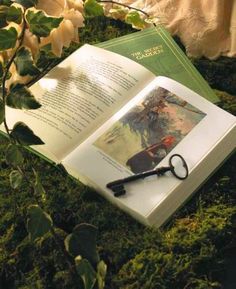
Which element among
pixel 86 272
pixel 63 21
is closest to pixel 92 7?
pixel 63 21

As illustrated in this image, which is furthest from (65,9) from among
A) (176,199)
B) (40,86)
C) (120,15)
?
(176,199)

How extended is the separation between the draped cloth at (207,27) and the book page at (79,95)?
205mm

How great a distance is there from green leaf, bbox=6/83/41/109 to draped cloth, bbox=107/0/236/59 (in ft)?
1.73

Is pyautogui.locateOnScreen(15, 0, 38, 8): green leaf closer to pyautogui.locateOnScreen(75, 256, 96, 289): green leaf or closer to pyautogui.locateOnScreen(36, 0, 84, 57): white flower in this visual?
pyautogui.locateOnScreen(36, 0, 84, 57): white flower

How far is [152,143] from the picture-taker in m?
0.86

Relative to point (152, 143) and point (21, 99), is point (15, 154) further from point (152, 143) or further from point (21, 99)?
point (152, 143)

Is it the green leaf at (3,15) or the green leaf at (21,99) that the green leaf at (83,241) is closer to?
the green leaf at (21,99)

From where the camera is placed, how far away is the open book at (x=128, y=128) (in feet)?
2.66

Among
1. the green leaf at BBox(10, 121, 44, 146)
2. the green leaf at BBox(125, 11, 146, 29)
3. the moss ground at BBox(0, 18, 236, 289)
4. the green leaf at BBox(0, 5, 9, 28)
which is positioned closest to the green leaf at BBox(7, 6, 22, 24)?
the green leaf at BBox(0, 5, 9, 28)

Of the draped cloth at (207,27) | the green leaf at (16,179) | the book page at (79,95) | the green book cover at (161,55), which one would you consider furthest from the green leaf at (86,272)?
the draped cloth at (207,27)

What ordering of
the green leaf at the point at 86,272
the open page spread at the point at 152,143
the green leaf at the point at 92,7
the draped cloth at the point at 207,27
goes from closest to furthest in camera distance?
the green leaf at the point at 86,272 → the open page spread at the point at 152,143 → the green leaf at the point at 92,7 → the draped cloth at the point at 207,27

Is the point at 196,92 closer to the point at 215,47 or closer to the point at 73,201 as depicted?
the point at 215,47

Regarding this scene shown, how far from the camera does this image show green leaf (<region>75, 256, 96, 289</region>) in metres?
0.64

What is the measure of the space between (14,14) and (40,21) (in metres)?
0.04
